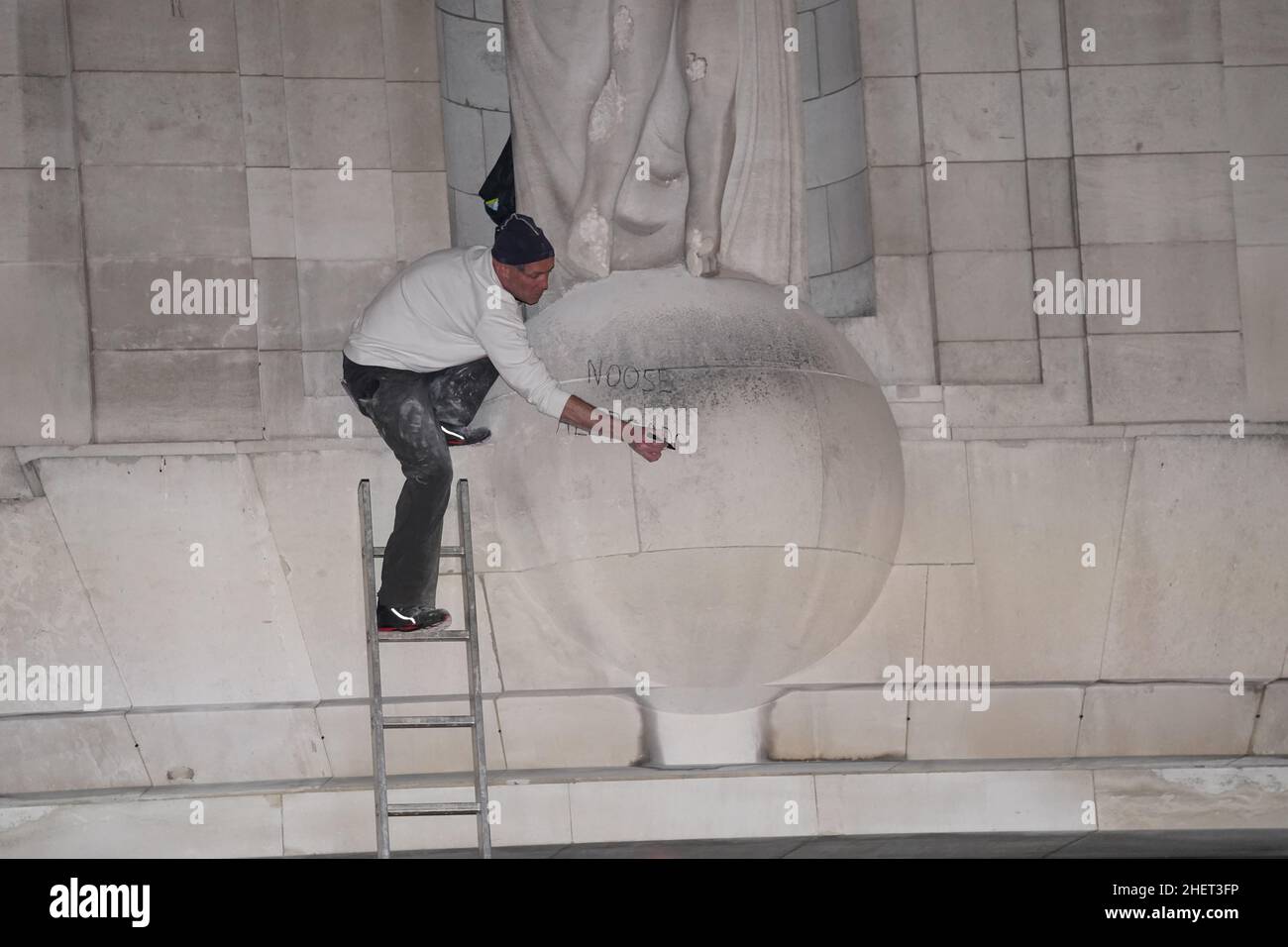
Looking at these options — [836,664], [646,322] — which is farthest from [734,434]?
[836,664]

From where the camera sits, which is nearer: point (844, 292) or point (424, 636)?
point (424, 636)

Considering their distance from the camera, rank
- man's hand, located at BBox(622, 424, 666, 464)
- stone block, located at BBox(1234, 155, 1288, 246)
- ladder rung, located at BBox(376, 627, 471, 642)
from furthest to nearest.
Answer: stone block, located at BBox(1234, 155, 1288, 246), man's hand, located at BBox(622, 424, 666, 464), ladder rung, located at BBox(376, 627, 471, 642)

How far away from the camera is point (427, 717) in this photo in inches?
375

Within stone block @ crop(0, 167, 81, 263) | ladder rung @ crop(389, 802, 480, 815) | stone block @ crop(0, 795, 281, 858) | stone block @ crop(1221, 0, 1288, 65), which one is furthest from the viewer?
stone block @ crop(1221, 0, 1288, 65)

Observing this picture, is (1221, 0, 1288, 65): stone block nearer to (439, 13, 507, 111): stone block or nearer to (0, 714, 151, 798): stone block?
(439, 13, 507, 111): stone block

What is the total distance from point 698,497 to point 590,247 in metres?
1.51

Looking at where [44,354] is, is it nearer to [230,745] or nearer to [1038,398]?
[230,745]

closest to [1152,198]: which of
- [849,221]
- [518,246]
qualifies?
[849,221]

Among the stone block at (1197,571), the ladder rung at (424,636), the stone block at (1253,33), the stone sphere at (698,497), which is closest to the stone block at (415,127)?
the stone sphere at (698,497)

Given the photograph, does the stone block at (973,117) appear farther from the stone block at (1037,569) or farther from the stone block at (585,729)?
the stone block at (585,729)

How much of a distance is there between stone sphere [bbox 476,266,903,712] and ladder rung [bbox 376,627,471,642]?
2.25 feet

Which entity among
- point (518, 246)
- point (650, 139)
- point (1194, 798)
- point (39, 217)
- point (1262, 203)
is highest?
point (650, 139)

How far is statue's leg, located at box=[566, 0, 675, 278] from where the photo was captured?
434 inches

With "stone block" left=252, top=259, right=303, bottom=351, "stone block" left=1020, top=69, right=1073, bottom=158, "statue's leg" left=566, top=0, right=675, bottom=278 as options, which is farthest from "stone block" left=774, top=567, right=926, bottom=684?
"stone block" left=252, top=259, right=303, bottom=351
